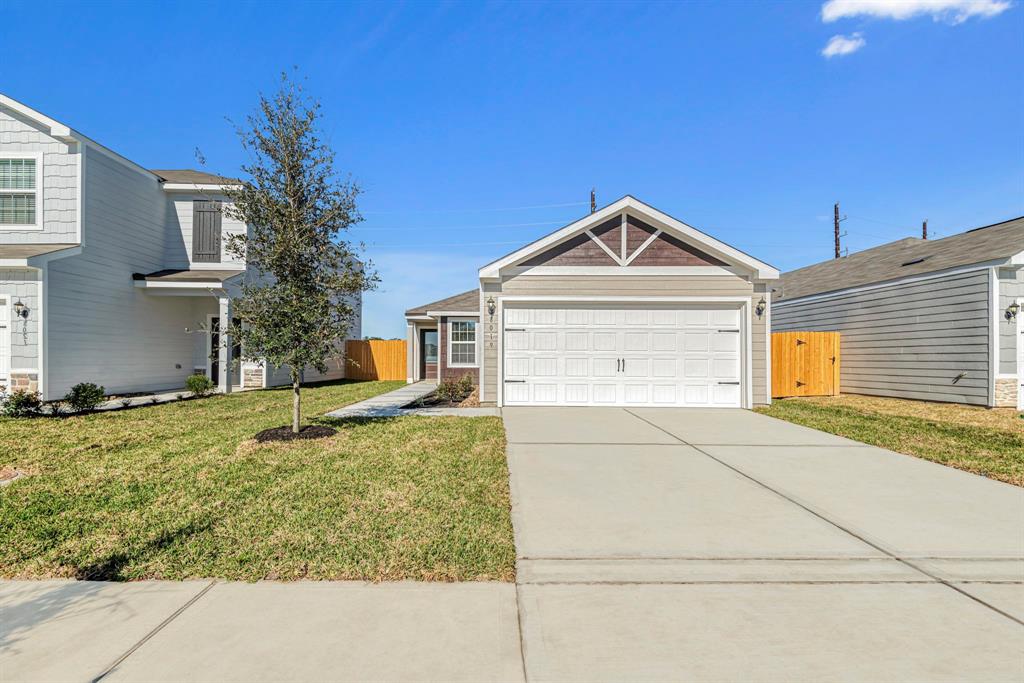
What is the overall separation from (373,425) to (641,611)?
6336 mm

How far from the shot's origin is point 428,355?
22.3 meters

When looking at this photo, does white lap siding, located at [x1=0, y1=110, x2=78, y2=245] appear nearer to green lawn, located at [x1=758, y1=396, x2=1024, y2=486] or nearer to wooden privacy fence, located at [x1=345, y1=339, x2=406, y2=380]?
wooden privacy fence, located at [x1=345, y1=339, x2=406, y2=380]

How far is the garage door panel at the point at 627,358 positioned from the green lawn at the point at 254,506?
347 cm

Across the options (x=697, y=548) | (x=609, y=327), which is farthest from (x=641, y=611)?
(x=609, y=327)

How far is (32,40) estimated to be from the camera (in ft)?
38.0

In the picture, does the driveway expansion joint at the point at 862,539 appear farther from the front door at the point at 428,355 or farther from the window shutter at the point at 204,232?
the front door at the point at 428,355

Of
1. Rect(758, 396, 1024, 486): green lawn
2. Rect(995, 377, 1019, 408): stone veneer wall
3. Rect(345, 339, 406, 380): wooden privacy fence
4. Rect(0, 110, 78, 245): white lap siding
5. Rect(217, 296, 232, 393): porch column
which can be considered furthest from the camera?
Rect(345, 339, 406, 380): wooden privacy fence

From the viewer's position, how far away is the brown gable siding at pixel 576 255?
433 inches

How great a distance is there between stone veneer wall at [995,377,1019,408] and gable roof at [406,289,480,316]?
42.8 feet

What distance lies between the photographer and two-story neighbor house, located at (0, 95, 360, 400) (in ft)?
34.5

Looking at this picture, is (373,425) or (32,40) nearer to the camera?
(373,425)

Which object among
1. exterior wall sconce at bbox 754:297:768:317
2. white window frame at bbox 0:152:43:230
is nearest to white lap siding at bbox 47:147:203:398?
white window frame at bbox 0:152:43:230

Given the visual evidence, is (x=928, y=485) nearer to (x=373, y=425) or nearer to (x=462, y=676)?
(x=462, y=676)

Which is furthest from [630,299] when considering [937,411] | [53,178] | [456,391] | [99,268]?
[53,178]
